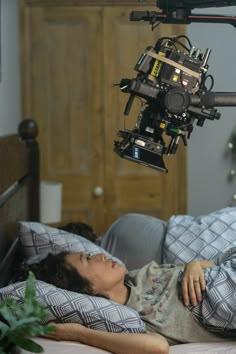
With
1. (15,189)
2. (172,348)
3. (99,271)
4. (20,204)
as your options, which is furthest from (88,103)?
(172,348)

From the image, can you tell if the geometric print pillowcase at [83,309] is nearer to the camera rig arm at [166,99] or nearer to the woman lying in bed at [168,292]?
the woman lying in bed at [168,292]

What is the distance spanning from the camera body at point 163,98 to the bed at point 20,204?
1.56ft

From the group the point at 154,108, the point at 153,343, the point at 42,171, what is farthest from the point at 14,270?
the point at 42,171

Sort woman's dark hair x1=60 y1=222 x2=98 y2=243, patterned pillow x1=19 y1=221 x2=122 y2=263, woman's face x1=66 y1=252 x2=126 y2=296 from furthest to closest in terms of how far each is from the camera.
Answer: woman's dark hair x1=60 y1=222 x2=98 y2=243 < patterned pillow x1=19 y1=221 x2=122 y2=263 < woman's face x1=66 y1=252 x2=126 y2=296

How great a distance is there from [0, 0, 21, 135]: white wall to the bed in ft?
2.38

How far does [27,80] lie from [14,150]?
4.20 ft

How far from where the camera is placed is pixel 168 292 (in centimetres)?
170

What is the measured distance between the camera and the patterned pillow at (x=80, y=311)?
1.45 meters

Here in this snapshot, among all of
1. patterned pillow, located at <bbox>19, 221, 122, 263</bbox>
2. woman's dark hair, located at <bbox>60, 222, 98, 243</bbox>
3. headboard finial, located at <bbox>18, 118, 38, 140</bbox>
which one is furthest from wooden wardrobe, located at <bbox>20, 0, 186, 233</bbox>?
patterned pillow, located at <bbox>19, 221, 122, 263</bbox>

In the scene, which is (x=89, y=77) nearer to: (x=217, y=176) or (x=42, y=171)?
(x=42, y=171)

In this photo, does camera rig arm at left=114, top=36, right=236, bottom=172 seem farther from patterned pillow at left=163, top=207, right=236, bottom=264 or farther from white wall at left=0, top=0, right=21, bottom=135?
white wall at left=0, top=0, right=21, bottom=135

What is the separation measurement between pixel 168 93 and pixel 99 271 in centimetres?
60

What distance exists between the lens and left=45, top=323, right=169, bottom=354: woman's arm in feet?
4.58

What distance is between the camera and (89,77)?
336cm
